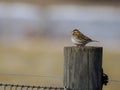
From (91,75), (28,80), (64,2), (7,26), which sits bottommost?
(28,80)

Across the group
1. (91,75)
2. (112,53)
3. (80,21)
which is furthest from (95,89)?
(80,21)

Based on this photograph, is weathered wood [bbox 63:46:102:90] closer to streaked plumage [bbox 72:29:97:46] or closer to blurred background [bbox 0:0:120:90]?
streaked plumage [bbox 72:29:97:46]

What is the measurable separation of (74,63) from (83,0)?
4398 mm

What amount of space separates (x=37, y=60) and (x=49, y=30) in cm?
→ 76

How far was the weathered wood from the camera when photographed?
1334 mm

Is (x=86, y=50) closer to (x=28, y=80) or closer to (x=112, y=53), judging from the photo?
(x=28, y=80)

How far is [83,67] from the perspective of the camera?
134cm

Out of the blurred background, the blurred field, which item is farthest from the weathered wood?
the blurred background

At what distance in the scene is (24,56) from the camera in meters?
5.16

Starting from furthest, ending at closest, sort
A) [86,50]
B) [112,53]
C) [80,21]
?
[80,21]
[112,53]
[86,50]

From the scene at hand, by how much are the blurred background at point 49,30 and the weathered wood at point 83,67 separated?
3.14m

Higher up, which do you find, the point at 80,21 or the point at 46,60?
→ the point at 80,21

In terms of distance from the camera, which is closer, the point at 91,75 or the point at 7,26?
the point at 91,75

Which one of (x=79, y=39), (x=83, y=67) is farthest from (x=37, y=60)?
(x=83, y=67)
